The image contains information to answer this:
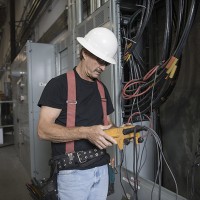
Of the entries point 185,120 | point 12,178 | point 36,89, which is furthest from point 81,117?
point 12,178

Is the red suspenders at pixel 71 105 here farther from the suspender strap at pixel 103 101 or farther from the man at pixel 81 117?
the suspender strap at pixel 103 101

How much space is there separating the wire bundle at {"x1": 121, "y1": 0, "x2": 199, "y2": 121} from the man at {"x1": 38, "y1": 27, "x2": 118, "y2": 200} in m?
0.43

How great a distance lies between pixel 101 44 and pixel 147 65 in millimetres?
846

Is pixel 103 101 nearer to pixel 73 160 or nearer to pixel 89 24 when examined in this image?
pixel 73 160

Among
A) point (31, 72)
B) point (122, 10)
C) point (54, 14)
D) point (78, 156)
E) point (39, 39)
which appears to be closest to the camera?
point (78, 156)

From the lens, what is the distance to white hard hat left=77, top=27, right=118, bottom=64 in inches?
49.3

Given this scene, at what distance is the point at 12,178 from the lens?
334 cm

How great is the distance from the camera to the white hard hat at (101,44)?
1253mm

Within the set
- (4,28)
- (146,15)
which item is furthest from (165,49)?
(4,28)

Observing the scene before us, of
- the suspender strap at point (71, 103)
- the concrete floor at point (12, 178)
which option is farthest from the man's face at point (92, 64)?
the concrete floor at point (12, 178)

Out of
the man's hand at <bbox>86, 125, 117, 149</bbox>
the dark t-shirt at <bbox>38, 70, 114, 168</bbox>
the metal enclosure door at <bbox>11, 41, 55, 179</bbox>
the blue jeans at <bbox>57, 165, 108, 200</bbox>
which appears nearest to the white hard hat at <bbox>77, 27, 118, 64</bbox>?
the dark t-shirt at <bbox>38, 70, 114, 168</bbox>

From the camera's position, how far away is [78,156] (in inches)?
48.7

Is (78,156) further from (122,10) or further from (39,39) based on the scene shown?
(39,39)

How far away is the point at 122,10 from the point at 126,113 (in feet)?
2.77
